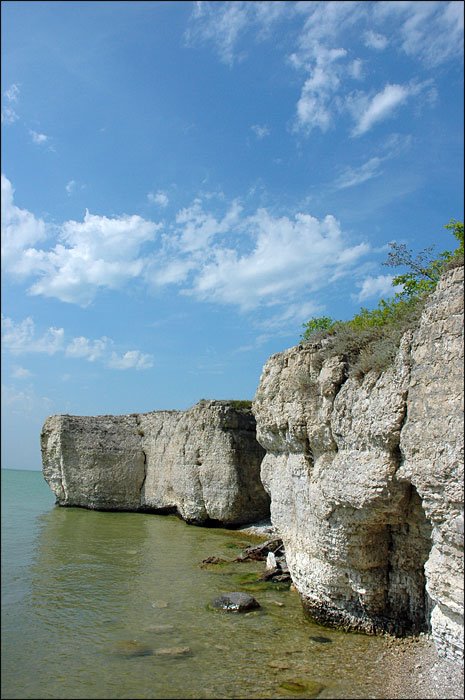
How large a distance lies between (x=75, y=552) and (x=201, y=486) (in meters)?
10.4

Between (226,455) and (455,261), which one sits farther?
(226,455)

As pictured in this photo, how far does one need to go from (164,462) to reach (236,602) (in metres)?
22.3

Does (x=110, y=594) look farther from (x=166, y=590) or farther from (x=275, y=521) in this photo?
(x=275, y=521)

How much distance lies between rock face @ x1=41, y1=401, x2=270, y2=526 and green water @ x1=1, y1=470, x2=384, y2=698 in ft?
31.0

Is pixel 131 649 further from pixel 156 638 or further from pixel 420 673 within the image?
pixel 420 673

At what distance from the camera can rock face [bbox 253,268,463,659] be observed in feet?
27.5

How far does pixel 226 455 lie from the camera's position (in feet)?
92.7

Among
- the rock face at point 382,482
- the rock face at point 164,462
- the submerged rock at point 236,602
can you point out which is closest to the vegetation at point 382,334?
the rock face at point 382,482

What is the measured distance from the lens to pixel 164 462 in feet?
114

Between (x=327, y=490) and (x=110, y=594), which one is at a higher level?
(x=327, y=490)

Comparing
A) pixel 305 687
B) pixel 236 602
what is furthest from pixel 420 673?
pixel 236 602

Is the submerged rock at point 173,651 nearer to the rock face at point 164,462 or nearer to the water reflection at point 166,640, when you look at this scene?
the water reflection at point 166,640

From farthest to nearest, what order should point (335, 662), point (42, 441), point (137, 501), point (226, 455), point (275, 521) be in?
point (42, 441), point (137, 501), point (226, 455), point (275, 521), point (335, 662)

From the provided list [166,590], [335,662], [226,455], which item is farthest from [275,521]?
[226,455]
